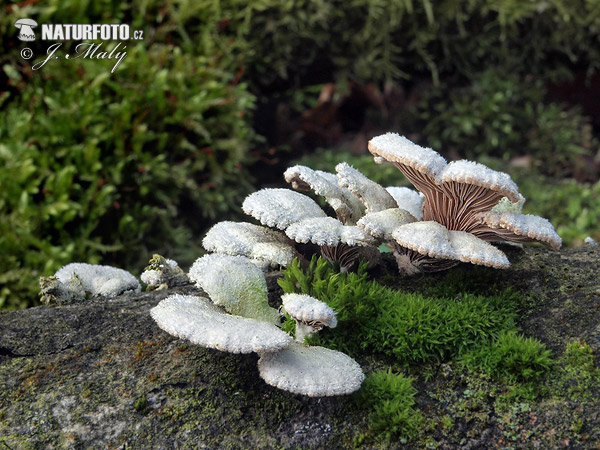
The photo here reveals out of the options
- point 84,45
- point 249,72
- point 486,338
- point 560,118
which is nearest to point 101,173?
point 84,45

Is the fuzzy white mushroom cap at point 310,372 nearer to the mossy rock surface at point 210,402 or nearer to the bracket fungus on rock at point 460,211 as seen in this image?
the mossy rock surface at point 210,402

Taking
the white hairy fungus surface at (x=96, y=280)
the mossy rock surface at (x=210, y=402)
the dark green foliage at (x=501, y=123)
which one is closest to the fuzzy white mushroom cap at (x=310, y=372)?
the mossy rock surface at (x=210, y=402)

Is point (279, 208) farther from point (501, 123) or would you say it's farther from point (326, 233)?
point (501, 123)

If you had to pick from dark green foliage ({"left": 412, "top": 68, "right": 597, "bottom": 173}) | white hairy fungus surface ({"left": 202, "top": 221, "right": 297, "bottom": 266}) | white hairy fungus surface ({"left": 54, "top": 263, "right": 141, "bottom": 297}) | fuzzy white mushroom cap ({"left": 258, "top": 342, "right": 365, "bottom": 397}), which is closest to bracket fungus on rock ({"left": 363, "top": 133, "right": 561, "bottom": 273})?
white hairy fungus surface ({"left": 202, "top": 221, "right": 297, "bottom": 266})

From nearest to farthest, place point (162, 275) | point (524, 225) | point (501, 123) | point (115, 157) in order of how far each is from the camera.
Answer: point (524, 225) < point (162, 275) < point (115, 157) < point (501, 123)

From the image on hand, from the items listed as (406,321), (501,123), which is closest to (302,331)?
(406,321)

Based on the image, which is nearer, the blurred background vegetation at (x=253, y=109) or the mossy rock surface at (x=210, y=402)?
the mossy rock surface at (x=210, y=402)
